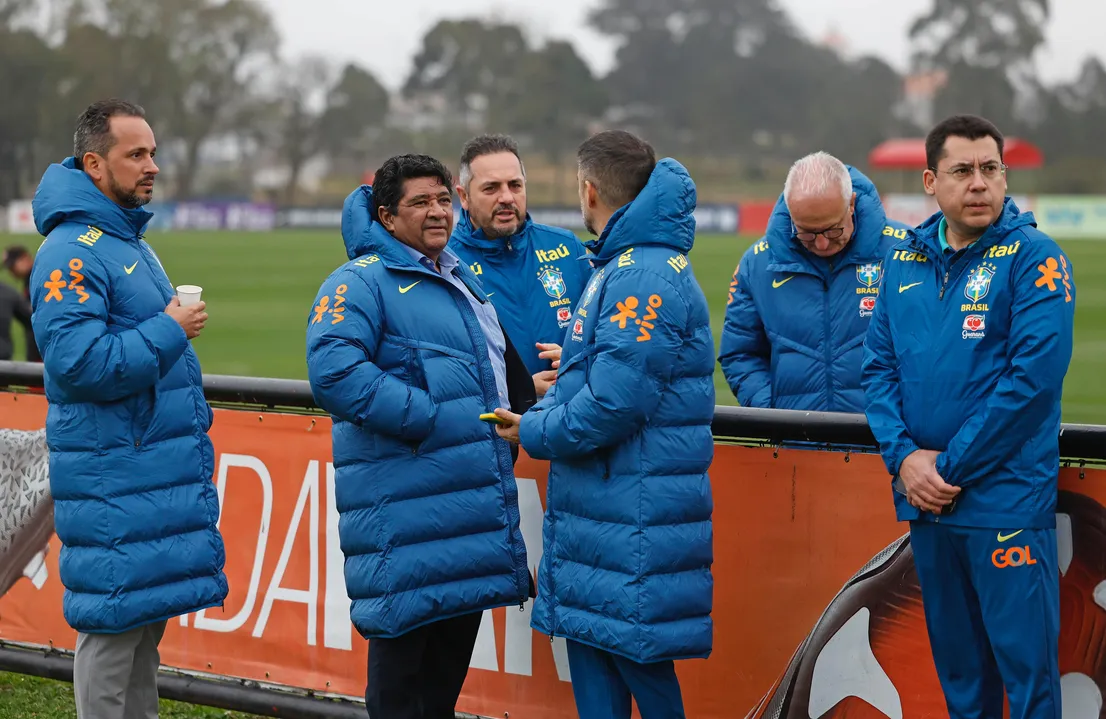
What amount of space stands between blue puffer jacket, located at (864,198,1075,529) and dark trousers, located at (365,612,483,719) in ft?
4.34

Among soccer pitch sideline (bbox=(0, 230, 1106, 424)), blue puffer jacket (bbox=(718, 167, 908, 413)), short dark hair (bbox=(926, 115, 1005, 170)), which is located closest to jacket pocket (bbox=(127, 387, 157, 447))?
blue puffer jacket (bbox=(718, 167, 908, 413))

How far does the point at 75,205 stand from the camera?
392 cm

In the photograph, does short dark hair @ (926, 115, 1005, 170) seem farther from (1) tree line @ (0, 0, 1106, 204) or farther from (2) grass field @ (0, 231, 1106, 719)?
(1) tree line @ (0, 0, 1106, 204)

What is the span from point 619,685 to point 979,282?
1419 mm

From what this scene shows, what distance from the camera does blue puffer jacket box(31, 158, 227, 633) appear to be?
3.82 meters

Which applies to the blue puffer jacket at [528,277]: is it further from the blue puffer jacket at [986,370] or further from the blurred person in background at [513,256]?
the blue puffer jacket at [986,370]

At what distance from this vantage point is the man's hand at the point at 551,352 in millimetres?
4383

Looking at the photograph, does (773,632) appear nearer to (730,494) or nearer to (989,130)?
(730,494)

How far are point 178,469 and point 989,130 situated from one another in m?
2.44

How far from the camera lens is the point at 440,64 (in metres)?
88.1

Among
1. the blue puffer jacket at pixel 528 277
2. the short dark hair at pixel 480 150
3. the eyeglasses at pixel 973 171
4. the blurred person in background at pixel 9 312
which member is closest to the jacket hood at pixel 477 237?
the blue puffer jacket at pixel 528 277

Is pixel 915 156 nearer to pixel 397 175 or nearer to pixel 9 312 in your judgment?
pixel 9 312

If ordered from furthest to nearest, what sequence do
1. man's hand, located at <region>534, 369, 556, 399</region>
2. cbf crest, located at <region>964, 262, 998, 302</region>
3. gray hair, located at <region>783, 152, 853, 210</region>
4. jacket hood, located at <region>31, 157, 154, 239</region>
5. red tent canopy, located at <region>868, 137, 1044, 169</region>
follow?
red tent canopy, located at <region>868, 137, 1044, 169</region> → gray hair, located at <region>783, 152, 853, 210</region> → man's hand, located at <region>534, 369, 556, 399</region> → jacket hood, located at <region>31, 157, 154, 239</region> → cbf crest, located at <region>964, 262, 998, 302</region>

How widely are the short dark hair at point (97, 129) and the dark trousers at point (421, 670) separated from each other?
1629 mm
